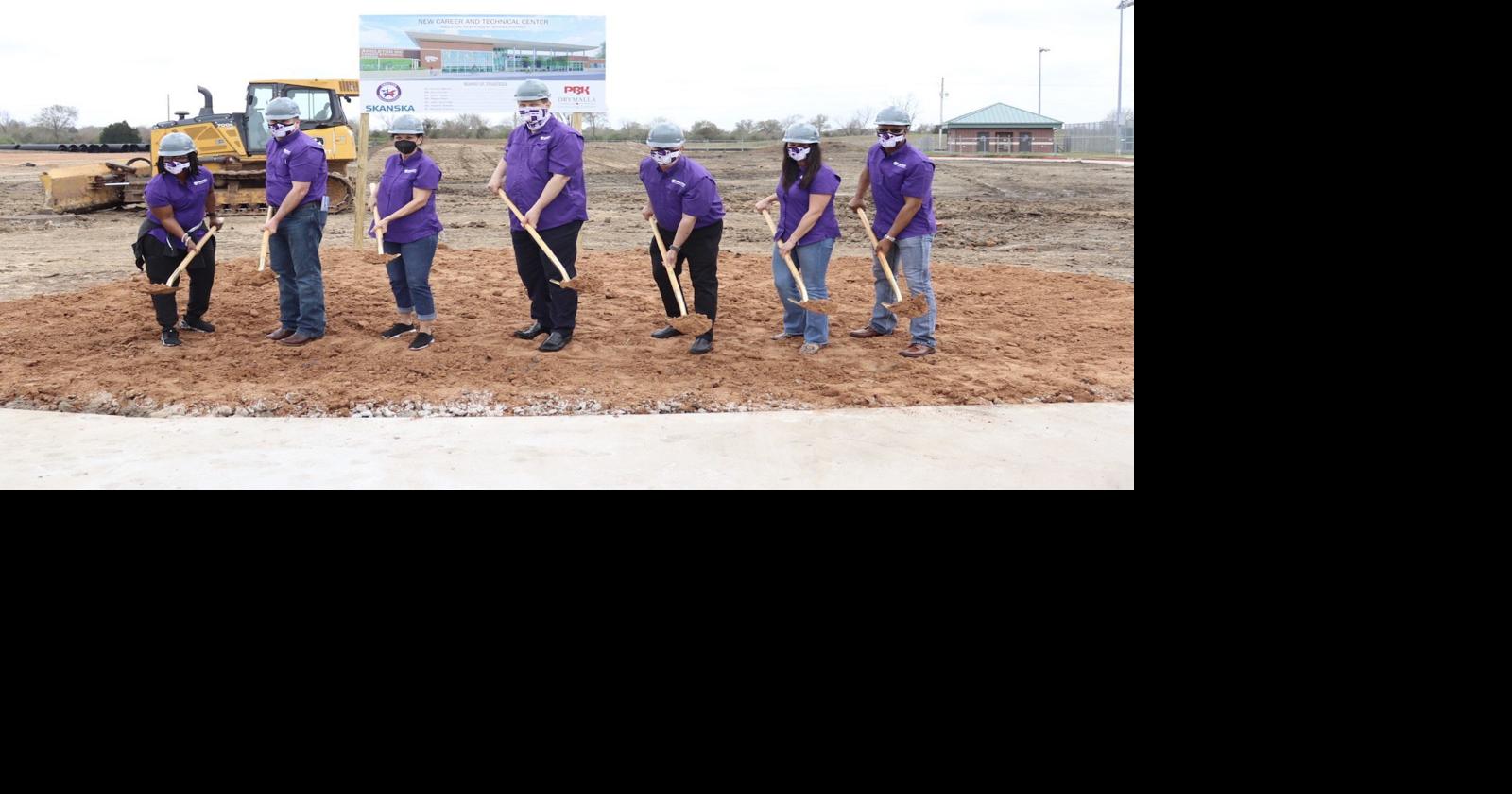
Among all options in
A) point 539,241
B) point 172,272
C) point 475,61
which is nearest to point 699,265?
point 539,241

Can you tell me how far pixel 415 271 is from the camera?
8.20 metres

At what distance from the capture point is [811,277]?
8.07m

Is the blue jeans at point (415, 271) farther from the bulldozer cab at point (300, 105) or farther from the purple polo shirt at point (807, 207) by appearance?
the bulldozer cab at point (300, 105)

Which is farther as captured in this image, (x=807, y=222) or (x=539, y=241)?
(x=539, y=241)

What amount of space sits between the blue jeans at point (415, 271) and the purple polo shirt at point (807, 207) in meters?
2.37

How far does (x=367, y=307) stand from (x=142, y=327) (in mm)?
1634

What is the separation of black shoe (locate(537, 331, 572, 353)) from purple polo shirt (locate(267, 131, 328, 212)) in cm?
185

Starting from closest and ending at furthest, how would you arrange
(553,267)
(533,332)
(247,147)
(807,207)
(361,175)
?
(807,207) < (553,267) < (533,332) < (361,175) < (247,147)

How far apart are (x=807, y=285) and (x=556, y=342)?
176cm

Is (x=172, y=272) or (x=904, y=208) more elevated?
(x=904, y=208)

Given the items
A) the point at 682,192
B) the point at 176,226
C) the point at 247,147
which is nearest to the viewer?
the point at 682,192

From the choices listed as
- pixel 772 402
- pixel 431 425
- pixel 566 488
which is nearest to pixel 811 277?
pixel 772 402

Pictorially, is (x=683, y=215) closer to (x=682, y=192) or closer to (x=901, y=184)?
(x=682, y=192)

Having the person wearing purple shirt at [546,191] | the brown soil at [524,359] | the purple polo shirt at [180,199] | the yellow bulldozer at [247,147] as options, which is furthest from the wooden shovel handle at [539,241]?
the yellow bulldozer at [247,147]
